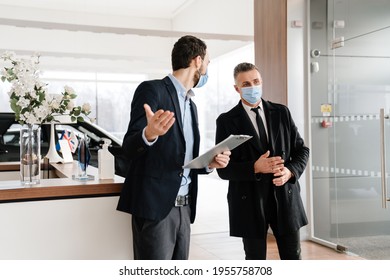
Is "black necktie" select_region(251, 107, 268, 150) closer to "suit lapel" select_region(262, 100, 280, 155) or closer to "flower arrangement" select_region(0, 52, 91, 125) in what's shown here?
"suit lapel" select_region(262, 100, 280, 155)

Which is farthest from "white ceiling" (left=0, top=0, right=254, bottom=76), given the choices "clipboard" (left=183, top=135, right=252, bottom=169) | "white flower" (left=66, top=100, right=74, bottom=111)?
"clipboard" (left=183, top=135, right=252, bottom=169)

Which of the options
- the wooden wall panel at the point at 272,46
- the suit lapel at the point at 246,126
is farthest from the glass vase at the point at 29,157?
the wooden wall panel at the point at 272,46

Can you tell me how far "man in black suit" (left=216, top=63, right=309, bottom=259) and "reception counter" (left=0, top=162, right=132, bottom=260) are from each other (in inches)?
22.4

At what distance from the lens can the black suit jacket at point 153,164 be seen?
1.89 meters

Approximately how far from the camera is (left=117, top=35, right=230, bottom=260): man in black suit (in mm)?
1896

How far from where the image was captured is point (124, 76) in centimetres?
1305

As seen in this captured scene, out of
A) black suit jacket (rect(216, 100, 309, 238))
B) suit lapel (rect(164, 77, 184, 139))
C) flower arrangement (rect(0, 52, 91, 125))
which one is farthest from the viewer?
flower arrangement (rect(0, 52, 91, 125))

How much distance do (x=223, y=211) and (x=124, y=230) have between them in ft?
15.0

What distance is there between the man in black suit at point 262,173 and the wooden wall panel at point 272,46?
2.44 meters

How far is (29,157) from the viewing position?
2.40 metres

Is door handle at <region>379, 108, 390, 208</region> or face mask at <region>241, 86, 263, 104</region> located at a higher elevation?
face mask at <region>241, 86, 263, 104</region>

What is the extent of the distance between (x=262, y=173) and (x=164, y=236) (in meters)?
0.62

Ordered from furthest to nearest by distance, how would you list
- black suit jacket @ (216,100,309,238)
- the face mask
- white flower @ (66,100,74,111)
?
white flower @ (66,100,74,111) < the face mask < black suit jacket @ (216,100,309,238)

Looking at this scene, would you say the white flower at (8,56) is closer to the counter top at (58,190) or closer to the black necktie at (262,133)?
the counter top at (58,190)
